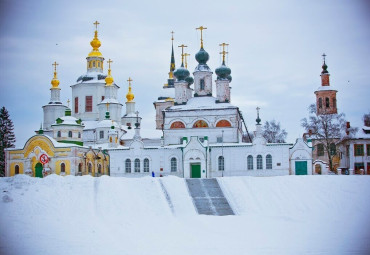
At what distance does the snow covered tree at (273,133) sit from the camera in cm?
6308

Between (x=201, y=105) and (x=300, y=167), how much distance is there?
985cm

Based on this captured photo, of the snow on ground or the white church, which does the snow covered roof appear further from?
the snow on ground

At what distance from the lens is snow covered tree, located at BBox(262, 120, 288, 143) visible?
6308cm

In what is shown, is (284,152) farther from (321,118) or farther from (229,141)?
(321,118)

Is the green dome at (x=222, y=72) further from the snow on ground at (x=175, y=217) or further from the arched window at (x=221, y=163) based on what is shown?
the snow on ground at (x=175, y=217)

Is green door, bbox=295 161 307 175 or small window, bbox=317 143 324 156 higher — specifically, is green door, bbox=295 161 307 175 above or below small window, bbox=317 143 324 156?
below

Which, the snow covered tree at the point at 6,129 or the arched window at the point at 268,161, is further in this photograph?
the snow covered tree at the point at 6,129

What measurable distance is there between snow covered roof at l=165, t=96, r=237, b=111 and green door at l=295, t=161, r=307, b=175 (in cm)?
708

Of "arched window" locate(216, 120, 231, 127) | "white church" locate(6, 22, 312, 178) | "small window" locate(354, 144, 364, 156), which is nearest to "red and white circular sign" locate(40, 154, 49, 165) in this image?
"white church" locate(6, 22, 312, 178)

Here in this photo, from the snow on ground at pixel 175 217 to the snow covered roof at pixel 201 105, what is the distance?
9.95 metres

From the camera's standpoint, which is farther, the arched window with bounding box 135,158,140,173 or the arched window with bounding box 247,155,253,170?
the arched window with bounding box 135,158,140,173

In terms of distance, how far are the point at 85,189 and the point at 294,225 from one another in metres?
12.5

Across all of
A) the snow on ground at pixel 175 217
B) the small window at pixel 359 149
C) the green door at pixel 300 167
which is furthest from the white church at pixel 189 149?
the small window at pixel 359 149

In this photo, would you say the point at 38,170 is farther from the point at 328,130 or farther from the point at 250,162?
the point at 328,130
